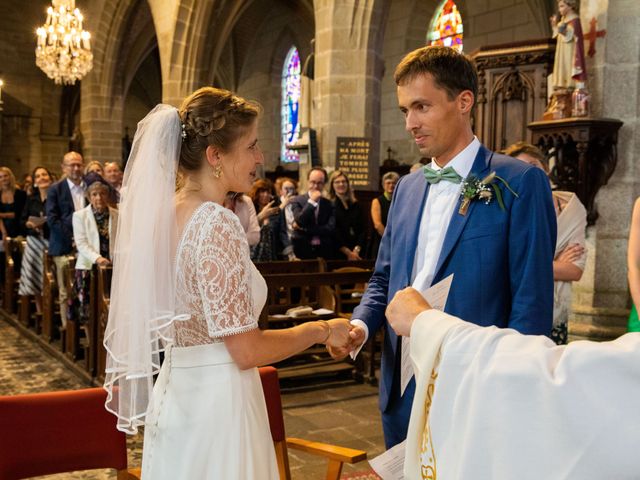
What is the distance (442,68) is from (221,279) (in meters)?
0.89

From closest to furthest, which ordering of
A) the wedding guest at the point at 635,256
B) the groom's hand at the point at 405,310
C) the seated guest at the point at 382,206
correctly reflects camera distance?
1. the groom's hand at the point at 405,310
2. the wedding guest at the point at 635,256
3. the seated guest at the point at 382,206

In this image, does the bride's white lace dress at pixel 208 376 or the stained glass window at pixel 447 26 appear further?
the stained glass window at pixel 447 26

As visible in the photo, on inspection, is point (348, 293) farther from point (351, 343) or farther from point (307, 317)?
point (351, 343)

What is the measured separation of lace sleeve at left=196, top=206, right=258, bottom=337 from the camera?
1.83m

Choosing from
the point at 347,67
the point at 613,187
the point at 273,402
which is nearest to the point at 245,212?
the point at 613,187

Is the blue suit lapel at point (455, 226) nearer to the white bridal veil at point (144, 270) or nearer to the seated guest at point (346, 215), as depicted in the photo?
the white bridal veil at point (144, 270)

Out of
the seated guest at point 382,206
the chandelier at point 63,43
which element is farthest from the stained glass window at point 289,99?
the seated guest at point 382,206

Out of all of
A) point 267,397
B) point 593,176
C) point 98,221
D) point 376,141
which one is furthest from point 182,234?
point 376,141

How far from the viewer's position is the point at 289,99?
20.4 m

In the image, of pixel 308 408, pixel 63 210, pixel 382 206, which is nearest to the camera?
pixel 308 408

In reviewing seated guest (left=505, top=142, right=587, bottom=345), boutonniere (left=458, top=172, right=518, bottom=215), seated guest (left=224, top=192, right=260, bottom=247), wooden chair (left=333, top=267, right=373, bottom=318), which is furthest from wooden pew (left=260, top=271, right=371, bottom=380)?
boutonniere (left=458, top=172, right=518, bottom=215)

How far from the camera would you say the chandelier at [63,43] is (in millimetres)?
11880

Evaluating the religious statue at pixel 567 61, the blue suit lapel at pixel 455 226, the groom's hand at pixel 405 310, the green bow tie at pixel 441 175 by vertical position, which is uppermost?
the religious statue at pixel 567 61

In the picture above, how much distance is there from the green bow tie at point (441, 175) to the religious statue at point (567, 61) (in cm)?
407
